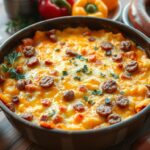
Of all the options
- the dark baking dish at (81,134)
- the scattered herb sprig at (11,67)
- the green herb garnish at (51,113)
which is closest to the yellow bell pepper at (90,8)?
the dark baking dish at (81,134)

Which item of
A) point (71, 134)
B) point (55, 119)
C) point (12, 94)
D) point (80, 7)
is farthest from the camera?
point (80, 7)

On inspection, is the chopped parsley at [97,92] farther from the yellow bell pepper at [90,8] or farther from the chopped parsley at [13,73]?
the yellow bell pepper at [90,8]

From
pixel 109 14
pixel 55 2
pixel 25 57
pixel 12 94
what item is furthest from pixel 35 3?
pixel 12 94

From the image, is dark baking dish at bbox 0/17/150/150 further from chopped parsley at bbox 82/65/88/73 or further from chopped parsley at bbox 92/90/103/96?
chopped parsley at bbox 82/65/88/73

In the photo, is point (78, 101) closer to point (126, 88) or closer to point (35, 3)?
point (126, 88)

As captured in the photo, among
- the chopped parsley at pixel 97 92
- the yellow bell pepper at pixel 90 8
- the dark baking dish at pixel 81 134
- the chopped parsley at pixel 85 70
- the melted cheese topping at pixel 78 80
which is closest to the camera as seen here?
the dark baking dish at pixel 81 134
